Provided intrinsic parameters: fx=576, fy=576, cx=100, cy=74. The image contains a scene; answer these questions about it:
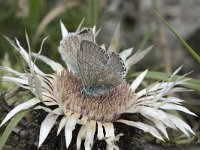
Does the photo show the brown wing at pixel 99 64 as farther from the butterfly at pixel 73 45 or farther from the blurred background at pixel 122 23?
the blurred background at pixel 122 23

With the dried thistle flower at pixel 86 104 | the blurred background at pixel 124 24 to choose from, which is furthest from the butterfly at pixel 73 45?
the blurred background at pixel 124 24

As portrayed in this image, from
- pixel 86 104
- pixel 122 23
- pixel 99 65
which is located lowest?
pixel 86 104

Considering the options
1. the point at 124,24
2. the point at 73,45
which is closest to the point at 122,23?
the point at 124,24

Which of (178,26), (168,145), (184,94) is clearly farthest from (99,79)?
(178,26)

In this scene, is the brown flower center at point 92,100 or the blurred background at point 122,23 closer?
the brown flower center at point 92,100

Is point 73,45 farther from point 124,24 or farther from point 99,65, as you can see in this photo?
point 124,24

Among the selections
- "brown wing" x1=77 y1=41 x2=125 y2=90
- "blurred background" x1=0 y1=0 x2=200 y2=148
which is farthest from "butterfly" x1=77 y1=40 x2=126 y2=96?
"blurred background" x1=0 y1=0 x2=200 y2=148
